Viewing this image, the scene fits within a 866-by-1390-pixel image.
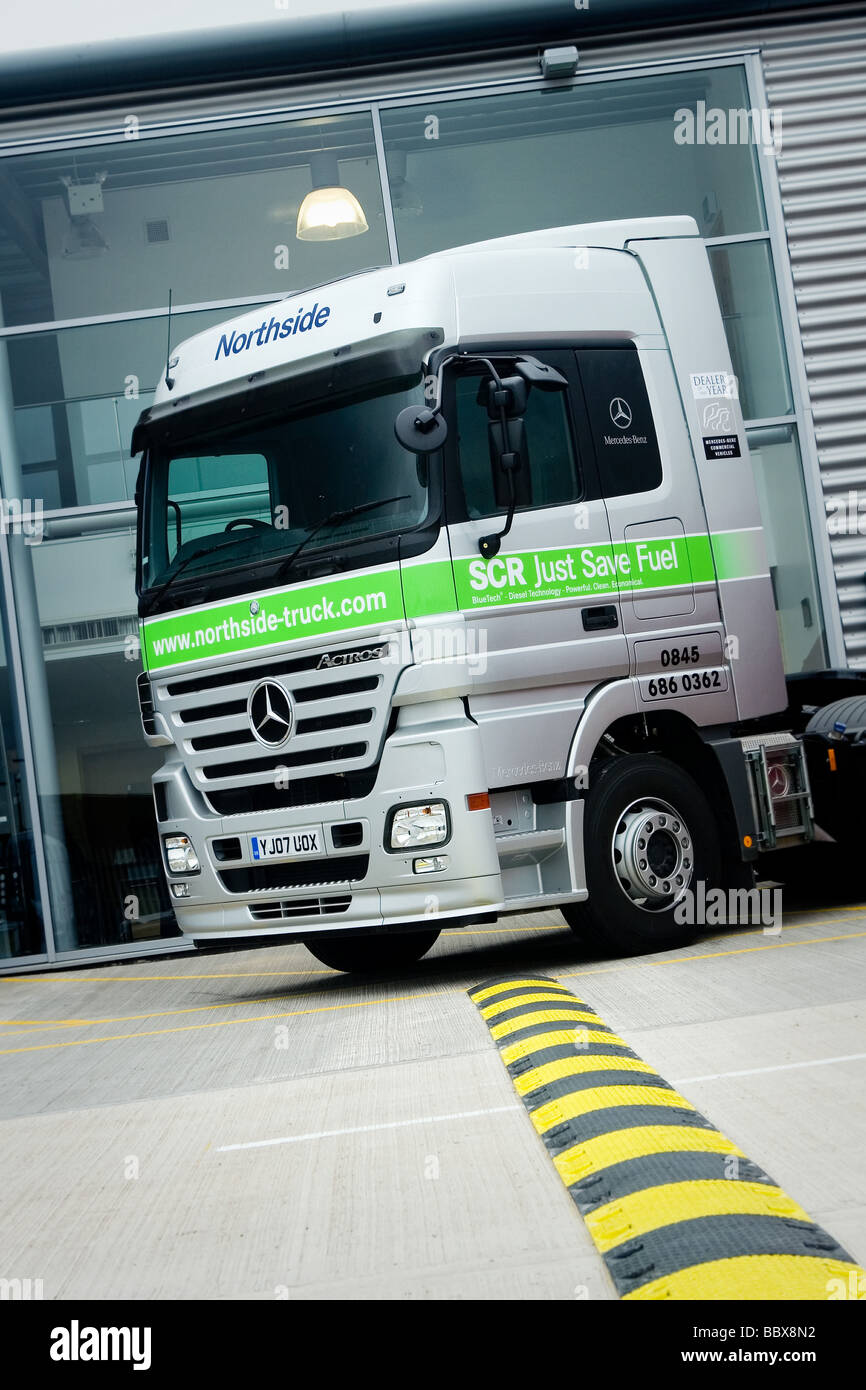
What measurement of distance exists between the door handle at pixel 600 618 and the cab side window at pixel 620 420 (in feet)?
1.80

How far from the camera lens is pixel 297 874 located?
7.31 metres

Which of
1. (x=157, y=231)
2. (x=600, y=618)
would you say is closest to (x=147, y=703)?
(x=600, y=618)

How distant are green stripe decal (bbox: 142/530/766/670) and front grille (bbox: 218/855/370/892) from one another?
1.02 m

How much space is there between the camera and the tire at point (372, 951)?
8688mm

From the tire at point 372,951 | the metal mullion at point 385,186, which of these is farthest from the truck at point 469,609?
the metal mullion at point 385,186

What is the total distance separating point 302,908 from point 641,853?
160 centimetres

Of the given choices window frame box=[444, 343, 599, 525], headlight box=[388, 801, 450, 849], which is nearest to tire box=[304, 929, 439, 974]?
headlight box=[388, 801, 450, 849]

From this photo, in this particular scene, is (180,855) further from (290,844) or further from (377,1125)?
(377,1125)

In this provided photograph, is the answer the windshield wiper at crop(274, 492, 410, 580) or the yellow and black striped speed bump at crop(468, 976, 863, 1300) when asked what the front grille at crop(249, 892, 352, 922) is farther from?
the yellow and black striped speed bump at crop(468, 976, 863, 1300)

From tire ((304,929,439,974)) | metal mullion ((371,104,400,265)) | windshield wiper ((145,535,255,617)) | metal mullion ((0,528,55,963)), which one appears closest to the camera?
windshield wiper ((145,535,255,617))

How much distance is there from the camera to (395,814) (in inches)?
272

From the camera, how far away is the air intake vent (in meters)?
11.9

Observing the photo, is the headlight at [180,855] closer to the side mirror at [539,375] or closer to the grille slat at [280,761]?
the grille slat at [280,761]

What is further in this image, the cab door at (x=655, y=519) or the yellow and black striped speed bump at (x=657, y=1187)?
the cab door at (x=655, y=519)
